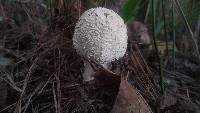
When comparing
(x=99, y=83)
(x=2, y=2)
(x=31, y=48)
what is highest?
(x=2, y=2)

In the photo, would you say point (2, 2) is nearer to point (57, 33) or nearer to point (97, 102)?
Answer: point (57, 33)

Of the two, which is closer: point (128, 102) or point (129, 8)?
point (128, 102)

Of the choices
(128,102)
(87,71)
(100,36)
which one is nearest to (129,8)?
(100,36)

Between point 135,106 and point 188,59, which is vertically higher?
point 188,59

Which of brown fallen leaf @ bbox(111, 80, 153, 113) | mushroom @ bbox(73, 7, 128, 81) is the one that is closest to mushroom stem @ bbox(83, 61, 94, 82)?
mushroom @ bbox(73, 7, 128, 81)

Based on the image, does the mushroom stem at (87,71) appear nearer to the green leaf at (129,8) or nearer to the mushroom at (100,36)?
the mushroom at (100,36)

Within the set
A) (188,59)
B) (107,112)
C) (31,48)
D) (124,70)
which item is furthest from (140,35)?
(107,112)

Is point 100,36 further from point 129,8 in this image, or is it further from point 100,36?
point 129,8
